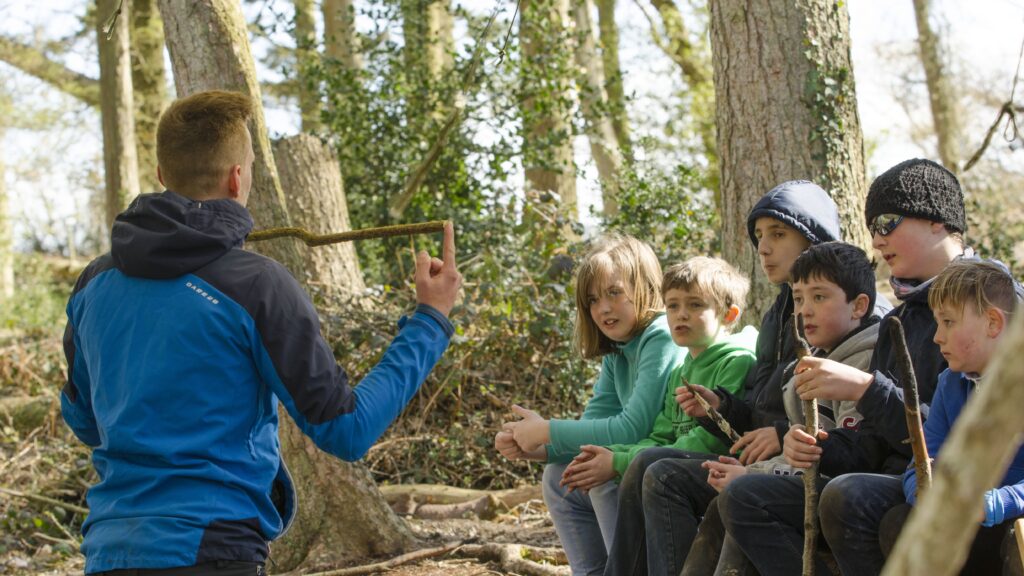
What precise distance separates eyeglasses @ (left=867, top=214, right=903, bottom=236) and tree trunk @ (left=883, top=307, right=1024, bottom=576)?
2.82 metres

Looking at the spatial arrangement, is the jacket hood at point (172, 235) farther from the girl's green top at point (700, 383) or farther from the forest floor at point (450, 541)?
the forest floor at point (450, 541)

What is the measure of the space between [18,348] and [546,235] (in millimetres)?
5706

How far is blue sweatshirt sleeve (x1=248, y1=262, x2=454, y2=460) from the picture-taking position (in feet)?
8.52

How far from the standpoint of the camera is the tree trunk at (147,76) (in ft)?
44.7

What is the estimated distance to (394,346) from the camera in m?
2.84

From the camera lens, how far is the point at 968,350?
288 centimetres

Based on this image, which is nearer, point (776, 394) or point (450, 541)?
point (776, 394)

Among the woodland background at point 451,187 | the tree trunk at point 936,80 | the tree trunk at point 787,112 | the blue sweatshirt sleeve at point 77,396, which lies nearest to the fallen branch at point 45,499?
the woodland background at point 451,187

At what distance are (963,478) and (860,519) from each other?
2079 millimetres

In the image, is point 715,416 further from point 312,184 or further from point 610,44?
point 610,44

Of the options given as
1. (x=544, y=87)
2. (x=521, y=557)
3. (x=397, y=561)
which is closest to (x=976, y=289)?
(x=521, y=557)

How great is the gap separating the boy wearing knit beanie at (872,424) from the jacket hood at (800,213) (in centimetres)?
31

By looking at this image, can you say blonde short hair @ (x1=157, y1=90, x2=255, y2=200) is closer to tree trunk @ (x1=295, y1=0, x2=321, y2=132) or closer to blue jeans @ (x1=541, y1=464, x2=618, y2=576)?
blue jeans @ (x1=541, y1=464, x2=618, y2=576)

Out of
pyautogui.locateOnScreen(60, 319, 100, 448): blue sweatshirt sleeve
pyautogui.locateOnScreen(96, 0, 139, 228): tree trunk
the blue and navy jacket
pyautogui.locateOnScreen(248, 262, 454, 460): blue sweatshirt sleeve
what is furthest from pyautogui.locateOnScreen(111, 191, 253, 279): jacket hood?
pyautogui.locateOnScreen(96, 0, 139, 228): tree trunk
